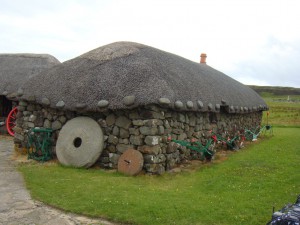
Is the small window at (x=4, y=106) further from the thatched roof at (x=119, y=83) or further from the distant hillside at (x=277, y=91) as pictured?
the distant hillside at (x=277, y=91)

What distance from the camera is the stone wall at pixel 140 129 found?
896 cm

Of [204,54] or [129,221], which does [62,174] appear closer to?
[129,221]

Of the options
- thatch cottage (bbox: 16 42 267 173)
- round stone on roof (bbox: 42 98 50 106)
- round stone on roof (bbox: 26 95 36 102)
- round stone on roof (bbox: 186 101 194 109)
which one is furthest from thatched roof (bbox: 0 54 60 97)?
round stone on roof (bbox: 186 101 194 109)

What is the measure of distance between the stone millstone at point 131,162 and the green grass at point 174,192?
24 cm

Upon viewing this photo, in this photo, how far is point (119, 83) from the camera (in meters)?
9.76

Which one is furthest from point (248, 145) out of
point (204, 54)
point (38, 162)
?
point (38, 162)

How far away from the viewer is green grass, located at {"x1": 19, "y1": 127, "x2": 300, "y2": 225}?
588 centimetres

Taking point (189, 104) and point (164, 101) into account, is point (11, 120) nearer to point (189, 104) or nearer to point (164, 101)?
point (189, 104)

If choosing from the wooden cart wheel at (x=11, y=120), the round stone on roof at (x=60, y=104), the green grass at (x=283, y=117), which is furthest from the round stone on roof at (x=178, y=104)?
the green grass at (x=283, y=117)

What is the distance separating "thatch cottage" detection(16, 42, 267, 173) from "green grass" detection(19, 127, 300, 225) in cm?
72

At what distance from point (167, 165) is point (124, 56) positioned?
12.8 feet

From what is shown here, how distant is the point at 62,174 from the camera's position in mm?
Result: 8641

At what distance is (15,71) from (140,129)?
12.8m

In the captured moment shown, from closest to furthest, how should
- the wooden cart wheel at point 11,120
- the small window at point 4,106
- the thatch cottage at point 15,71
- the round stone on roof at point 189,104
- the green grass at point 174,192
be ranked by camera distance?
the green grass at point 174,192 < the round stone on roof at point 189,104 < the wooden cart wheel at point 11,120 < the thatch cottage at point 15,71 < the small window at point 4,106
